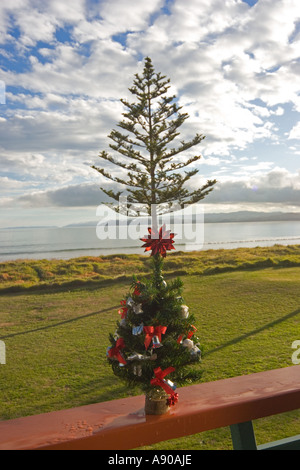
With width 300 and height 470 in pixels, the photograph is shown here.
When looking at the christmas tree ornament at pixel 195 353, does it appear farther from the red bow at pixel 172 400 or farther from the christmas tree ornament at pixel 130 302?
the christmas tree ornament at pixel 130 302

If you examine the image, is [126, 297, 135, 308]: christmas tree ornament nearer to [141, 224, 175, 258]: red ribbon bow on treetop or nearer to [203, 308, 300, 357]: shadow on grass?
[141, 224, 175, 258]: red ribbon bow on treetop

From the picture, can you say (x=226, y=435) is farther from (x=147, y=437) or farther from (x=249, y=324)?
(x=249, y=324)

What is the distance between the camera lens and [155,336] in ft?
5.45

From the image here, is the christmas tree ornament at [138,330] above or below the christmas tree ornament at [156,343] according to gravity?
above

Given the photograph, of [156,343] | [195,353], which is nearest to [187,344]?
[195,353]

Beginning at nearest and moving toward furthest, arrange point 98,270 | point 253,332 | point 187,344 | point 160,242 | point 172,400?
1. point 172,400
2. point 187,344
3. point 160,242
4. point 253,332
5. point 98,270

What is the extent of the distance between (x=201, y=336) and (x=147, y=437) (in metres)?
4.71

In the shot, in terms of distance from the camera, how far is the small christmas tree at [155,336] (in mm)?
1658

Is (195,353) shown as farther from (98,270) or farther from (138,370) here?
(98,270)

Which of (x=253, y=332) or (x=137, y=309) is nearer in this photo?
(x=137, y=309)

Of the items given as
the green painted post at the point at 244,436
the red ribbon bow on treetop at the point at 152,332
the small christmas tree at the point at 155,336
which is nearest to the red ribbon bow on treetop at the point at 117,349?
the small christmas tree at the point at 155,336

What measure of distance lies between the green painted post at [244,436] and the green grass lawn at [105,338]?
1.21 ft

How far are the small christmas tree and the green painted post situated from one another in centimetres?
28

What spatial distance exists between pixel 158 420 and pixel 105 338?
5.01 meters
